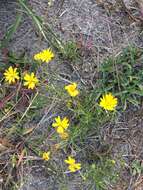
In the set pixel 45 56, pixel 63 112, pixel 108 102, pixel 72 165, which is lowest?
pixel 72 165

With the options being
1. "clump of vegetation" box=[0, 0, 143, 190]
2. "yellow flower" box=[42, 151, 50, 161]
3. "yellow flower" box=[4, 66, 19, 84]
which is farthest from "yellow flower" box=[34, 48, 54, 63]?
"yellow flower" box=[42, 151, 50, 161]

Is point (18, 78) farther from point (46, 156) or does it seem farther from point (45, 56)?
point (46, 156)

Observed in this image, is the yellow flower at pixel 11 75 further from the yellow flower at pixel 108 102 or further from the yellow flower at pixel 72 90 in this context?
the yellow flower at pixel 108 102

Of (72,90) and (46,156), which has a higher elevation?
(72,90)

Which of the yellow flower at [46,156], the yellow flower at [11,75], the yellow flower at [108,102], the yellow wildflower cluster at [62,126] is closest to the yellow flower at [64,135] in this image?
the yellow wildflower cluster at [62,126]

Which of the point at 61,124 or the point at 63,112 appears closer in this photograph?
the point at 61,124

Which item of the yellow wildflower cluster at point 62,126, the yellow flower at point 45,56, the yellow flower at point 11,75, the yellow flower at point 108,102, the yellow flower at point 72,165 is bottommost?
the yellow flower at point 72,165

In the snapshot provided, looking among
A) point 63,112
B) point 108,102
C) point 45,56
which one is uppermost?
point 45,56

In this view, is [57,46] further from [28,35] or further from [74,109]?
[74,109]

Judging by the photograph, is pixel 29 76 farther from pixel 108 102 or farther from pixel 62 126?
pixel 108 102

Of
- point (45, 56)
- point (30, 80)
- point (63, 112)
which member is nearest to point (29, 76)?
point (30, 80)

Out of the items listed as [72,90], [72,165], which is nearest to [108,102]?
[72,90]

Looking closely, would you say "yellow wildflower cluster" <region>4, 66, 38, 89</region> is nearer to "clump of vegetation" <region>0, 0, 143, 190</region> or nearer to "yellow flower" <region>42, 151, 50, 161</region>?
"clump of vegetation" <region>0, 0, 143, 190</region>
